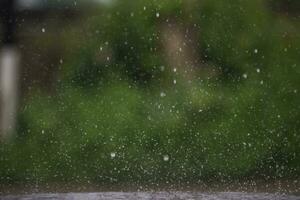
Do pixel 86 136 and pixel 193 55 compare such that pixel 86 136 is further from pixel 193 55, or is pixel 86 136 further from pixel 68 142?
pixel 193 55

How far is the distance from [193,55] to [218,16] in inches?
16.2

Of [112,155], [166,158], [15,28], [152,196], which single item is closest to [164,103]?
[166,158]

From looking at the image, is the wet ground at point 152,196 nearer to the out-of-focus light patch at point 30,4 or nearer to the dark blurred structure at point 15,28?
the dark blurred structure at point 15,28

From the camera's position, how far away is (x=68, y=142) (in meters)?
5.38

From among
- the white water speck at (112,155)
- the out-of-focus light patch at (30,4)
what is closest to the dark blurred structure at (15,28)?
the out-of-focus light patch at (30,4)

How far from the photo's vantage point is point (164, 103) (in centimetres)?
543

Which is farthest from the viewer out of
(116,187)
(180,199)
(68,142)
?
(68,142)

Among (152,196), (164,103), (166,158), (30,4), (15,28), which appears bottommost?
(152,196)

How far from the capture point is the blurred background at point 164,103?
5.27 metres

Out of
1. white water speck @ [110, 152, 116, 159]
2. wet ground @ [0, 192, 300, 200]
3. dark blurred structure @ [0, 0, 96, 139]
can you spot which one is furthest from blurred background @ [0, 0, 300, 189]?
wet ground @ [0, 192, 300, 200]

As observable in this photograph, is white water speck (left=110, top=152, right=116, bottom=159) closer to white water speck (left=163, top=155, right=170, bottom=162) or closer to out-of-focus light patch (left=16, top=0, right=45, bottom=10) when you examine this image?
white water speck (left=163, top=155, right=170, bottom=162)

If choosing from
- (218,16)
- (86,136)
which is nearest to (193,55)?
(218,16)

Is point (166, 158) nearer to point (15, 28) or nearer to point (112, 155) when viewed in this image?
point (112, 155)

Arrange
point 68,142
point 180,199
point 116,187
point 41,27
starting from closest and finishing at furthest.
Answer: point 180,199 < point 116,187 < point 68,142 < point 41,27
